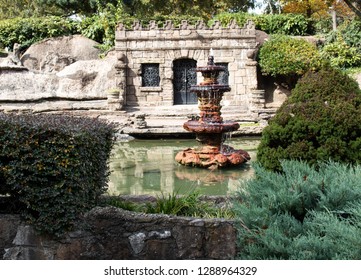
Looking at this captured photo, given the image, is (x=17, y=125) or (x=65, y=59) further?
(x=65, y=59)

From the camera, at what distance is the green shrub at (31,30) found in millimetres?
27203

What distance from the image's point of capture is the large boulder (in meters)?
25.5

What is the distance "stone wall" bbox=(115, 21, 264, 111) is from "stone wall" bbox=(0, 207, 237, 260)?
60.5 ft

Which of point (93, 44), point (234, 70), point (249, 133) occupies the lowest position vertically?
point (249, 133)

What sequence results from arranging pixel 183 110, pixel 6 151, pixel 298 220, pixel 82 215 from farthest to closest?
pixel 183 110
pixel 82 215
pixel 6 151
pixel 298 220

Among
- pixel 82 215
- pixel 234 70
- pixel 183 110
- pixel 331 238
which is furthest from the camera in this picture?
pixel 234 70

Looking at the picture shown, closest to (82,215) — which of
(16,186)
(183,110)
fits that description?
(16,186)

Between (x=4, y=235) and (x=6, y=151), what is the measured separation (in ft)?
2.78

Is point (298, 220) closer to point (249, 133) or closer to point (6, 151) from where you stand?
point (6, 151)

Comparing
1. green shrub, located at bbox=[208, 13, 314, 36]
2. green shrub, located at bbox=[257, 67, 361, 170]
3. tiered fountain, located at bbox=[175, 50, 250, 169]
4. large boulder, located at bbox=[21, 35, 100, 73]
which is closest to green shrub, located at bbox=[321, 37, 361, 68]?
green shrub, located at bbox=[208, 13, 314, 36]

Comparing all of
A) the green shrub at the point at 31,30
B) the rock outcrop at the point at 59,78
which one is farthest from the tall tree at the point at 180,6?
the rock outcrop at the point at 59,78

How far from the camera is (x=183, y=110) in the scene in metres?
21.7

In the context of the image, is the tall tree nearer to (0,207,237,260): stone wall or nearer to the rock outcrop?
the rock outcrop

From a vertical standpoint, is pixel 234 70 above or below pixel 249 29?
below
